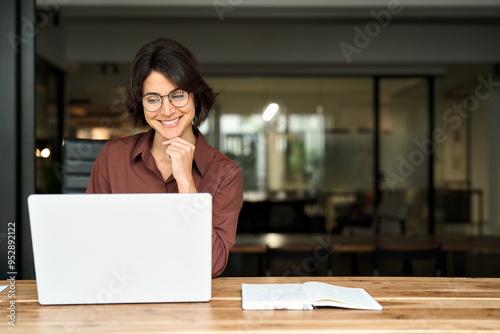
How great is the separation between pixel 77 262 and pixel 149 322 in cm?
26

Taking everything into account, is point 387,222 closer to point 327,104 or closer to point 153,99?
point 327,104

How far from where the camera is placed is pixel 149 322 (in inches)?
45.4

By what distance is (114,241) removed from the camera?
4.03 feet

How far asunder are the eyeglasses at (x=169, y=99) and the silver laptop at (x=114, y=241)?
0.56 m

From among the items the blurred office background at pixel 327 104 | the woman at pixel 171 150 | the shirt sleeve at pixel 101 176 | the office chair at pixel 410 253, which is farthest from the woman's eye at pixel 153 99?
the blurred office background at pixel 327 104

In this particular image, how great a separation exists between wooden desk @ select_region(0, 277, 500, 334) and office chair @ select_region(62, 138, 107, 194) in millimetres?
820

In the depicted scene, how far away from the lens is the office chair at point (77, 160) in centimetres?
217

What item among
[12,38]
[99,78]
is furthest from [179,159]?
[99,78]

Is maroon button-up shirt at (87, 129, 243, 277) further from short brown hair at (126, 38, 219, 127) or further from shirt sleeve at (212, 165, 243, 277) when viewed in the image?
short brown hair at (126, 38, 219, 127)

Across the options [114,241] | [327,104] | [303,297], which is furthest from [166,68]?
[327,104]

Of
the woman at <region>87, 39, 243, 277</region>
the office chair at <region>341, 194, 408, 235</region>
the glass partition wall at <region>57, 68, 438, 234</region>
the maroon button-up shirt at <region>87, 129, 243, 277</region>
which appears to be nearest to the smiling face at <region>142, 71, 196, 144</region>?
the woman at <region>87, 39, 243, 277</region>

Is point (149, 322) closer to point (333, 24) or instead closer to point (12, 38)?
point (12, 38)

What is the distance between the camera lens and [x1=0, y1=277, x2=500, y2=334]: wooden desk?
43.9 inches

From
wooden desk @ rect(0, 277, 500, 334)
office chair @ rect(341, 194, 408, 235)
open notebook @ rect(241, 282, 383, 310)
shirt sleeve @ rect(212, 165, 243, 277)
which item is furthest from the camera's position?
office chair @ rect(341, 194, 408, 235)
